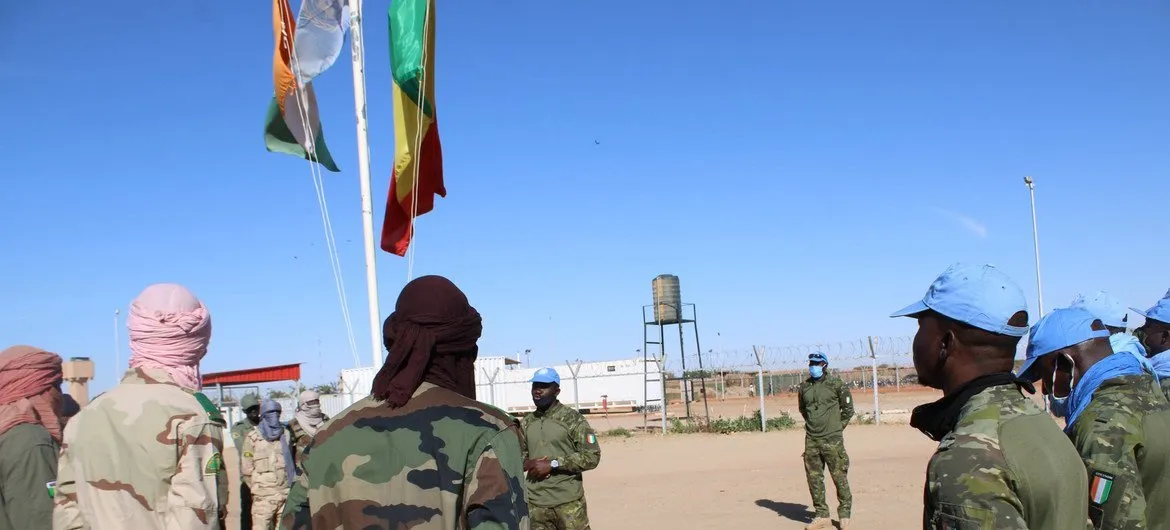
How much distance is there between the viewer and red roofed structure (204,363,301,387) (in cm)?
2836

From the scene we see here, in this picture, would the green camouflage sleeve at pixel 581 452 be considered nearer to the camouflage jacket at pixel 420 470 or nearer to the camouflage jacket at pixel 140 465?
the camouflage jacket at pixel 140 465

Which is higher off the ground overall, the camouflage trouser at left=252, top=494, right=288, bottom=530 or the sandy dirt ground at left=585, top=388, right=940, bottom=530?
the camouflage trouser at left=252, top=494, right=288, bottom=530

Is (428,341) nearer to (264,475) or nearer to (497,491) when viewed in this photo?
(497,491)

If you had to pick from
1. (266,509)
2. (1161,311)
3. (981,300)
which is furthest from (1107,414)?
(266,509)

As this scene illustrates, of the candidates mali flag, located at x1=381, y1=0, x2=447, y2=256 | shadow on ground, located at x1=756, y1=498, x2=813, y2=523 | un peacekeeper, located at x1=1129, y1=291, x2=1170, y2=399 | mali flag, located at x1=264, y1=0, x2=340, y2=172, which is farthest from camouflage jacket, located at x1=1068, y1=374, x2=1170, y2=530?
shadow on ground, located at x1=756, y1=498, x2=813, y2=523

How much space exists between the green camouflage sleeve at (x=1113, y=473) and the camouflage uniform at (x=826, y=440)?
6129 millimetres

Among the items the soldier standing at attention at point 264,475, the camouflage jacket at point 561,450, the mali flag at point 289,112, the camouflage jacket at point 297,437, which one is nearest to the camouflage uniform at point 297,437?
the camouflage jacket at point 297,437

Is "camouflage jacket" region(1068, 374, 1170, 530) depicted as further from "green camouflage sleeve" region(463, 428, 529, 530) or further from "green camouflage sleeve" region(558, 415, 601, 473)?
"green camouflage sleeve" region(558, 415, 601, 473)

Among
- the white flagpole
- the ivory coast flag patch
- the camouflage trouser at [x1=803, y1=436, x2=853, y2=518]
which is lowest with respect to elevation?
the camouflage trouser at [x1=803, y1=436, x2=853, y2=518]

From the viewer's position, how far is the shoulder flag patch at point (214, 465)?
2711mm

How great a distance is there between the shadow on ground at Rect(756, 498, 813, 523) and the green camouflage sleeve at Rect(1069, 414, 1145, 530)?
702 centimetres

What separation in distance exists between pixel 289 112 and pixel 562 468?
331cm

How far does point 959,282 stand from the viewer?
2025 millimetres

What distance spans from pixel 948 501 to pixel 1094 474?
4.16ft
